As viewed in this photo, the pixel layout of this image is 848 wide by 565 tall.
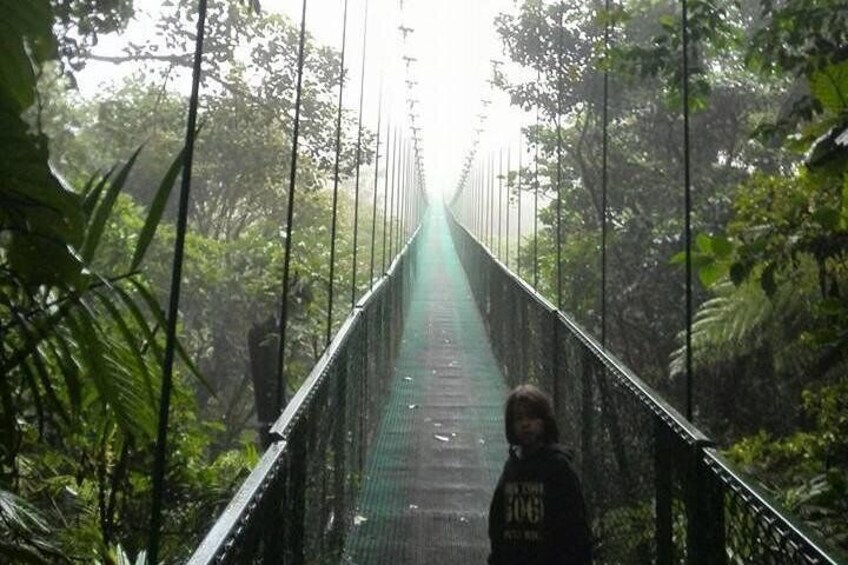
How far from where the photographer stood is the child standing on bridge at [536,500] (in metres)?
2.02

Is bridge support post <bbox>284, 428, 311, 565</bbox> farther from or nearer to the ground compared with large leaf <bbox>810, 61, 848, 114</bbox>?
nearer to the ground

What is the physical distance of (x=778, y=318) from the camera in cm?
466

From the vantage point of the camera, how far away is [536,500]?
204cm

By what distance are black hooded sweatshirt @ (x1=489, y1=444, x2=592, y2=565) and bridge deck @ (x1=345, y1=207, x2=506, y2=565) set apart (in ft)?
3.65

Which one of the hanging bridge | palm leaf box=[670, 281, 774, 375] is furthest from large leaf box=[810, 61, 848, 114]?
palm leaf box=[670, 281, 774, 375]

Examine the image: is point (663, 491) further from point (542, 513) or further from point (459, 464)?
point (459, 464)

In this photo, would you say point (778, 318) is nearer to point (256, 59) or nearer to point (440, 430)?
point (440, 430)

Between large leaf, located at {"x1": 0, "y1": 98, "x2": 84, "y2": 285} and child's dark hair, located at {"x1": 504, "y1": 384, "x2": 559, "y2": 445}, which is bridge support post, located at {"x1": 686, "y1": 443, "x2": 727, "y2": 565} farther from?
large leaf, located at {"x1": 0, "y1": 98, "x2": 84, "y2": 285}

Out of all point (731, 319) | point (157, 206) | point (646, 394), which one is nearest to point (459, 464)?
point (731, 319)

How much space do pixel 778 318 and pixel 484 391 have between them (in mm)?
2009

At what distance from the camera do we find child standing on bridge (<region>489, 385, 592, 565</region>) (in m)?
2.02

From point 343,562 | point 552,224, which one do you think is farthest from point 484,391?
point 552,224

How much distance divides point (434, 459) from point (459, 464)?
5.6 inches

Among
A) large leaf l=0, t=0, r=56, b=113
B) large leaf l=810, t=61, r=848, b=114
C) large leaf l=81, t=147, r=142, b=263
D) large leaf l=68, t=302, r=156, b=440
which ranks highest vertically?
large leaf l=810, t=61, r=848, b=114
